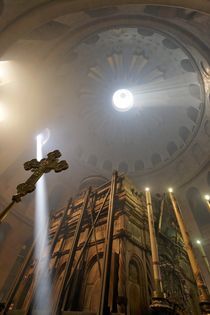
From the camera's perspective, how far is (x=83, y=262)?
539 centimetres

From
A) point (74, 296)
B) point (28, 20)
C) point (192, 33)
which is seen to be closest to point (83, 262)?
point (74, 296)

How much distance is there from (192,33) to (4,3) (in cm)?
806

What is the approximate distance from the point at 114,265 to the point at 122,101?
680 inches

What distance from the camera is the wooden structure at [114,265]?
389 cm

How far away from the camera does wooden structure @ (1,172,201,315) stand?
389 centimetres

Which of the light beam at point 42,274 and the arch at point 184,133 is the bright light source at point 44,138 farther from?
the arch at point 184,133

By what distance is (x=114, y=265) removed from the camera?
4.53 meters

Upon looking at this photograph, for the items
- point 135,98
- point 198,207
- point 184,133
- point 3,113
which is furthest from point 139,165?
point 3,113

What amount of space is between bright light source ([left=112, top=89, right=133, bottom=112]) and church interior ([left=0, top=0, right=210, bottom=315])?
10cm

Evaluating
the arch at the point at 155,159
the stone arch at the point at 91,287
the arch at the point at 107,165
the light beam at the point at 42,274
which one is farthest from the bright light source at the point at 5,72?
the arch at the point at 155,159

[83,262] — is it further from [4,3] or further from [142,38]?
[142,38]

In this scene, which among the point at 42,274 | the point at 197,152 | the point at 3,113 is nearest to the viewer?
the point at 42,274

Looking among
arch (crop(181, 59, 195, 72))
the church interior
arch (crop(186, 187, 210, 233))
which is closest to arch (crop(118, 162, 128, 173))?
the church interior

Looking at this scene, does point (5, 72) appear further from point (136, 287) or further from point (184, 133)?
point (184, 133)
